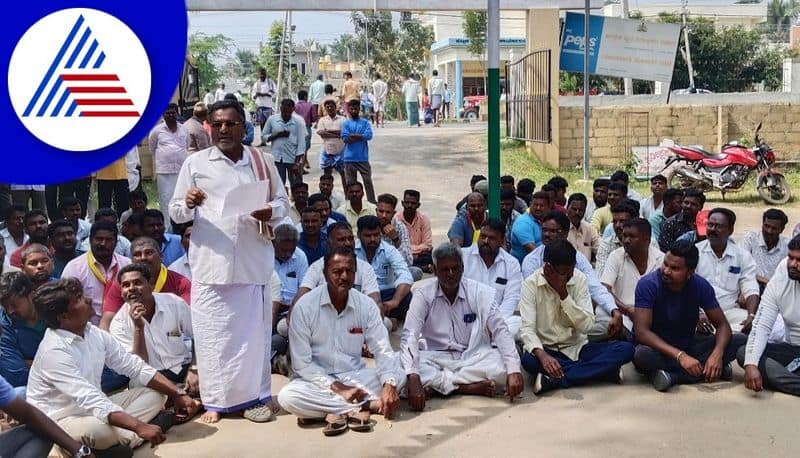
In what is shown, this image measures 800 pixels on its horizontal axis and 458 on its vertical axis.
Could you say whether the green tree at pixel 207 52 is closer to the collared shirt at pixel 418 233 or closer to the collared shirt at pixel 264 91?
the collared shirt at pixel 264 91

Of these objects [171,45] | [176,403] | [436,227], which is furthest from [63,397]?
[436,227]

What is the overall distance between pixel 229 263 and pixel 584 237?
3.90 metres

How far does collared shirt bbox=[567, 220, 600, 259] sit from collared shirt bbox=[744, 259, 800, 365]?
246cm

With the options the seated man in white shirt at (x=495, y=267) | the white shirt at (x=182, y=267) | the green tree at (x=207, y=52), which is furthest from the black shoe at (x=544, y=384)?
the green tree at (x=207, y=52)

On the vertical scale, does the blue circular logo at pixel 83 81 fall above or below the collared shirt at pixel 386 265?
above

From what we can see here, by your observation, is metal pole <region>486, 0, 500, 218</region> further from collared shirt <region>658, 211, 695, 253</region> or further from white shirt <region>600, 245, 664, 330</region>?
collared shirt <region>658, 211, 695, 253</region>

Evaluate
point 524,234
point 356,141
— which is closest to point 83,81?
point 524,234

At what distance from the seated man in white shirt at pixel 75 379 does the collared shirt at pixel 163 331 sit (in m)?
0.55

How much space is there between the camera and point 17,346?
190 inches

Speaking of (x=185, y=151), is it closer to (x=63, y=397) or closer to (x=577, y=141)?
(x=63, y=397)

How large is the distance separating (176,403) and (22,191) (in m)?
4.93

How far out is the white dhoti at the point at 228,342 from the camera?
4508mm

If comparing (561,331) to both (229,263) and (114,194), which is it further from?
(114,194)

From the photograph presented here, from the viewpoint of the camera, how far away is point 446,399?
495 centimetres
